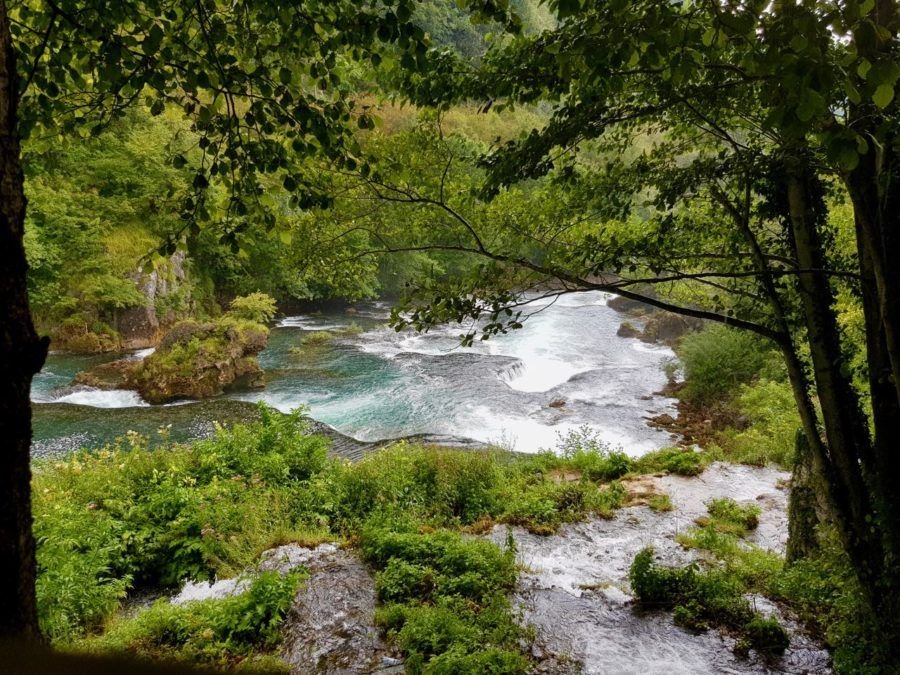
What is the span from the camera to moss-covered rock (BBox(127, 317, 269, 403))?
589 inches

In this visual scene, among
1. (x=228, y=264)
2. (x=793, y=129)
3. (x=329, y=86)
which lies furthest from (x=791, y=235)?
(x=228, y=264)

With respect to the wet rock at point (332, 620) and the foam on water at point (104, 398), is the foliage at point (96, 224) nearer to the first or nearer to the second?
the foam on water at point (104, 398)

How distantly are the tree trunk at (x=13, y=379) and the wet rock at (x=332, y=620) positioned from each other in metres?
3.50

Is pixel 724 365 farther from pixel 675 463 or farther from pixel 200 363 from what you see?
pixel 200 363

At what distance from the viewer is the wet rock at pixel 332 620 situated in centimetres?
439

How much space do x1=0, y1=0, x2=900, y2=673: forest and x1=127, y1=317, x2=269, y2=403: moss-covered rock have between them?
2.84 meters

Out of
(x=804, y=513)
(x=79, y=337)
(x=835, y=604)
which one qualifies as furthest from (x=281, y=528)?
(x=79, y=337)

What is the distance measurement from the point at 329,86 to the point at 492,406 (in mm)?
13284

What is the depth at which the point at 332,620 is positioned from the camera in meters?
5.05

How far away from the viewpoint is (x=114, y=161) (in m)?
20.3

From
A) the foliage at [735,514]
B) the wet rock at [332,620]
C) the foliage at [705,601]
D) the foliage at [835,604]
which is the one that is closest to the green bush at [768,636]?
the foliage at [705,601]

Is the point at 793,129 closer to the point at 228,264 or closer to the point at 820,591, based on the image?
the point at 820,591

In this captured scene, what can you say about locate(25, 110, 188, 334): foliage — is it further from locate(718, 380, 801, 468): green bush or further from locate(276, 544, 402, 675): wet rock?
locate(718, 380, 801, 468): green bush

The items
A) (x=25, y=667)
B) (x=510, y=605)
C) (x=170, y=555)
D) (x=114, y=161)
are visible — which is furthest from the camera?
(x=114, y=161)
